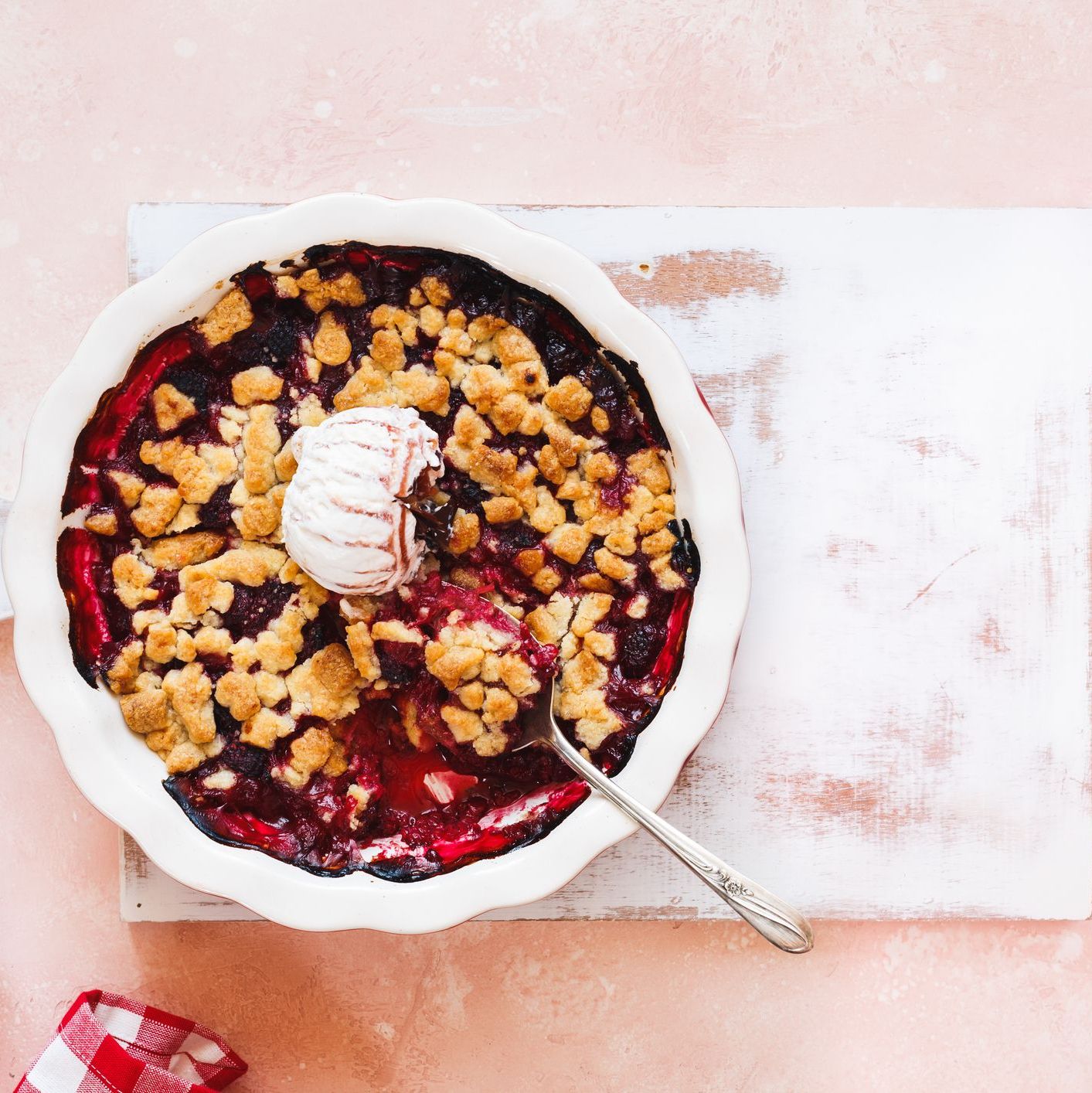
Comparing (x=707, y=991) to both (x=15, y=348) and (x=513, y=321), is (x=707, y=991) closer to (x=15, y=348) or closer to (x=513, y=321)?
(x=513, y=321)

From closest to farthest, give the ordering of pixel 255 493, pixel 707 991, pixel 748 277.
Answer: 1. pixel 255 493
2. pixel 748 277
3. pixel 707 991

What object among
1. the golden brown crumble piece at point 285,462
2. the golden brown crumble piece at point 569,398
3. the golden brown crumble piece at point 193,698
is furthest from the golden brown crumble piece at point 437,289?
the golden brown crumble piece at point 193,698

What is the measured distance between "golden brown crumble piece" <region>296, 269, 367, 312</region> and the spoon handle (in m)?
0.77

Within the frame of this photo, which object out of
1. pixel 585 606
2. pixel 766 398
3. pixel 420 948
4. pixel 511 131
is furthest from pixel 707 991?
pixel 511 131

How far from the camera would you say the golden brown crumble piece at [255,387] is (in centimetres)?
170

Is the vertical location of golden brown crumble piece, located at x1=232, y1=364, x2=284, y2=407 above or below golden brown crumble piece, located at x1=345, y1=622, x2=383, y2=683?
above

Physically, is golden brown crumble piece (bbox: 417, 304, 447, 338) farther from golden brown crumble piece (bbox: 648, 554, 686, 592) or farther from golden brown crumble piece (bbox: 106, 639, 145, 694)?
golden brown crumble piece (bbox: 106, 639, 145, 694)

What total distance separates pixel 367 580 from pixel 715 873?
0.71 m

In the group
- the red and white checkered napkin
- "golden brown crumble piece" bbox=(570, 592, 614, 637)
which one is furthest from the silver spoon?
the red and white checkered napkin

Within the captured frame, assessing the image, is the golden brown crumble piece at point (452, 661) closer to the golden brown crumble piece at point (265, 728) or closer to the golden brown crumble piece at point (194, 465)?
the golden brown crumble piece at point (265, 728)

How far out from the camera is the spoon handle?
1639 mm

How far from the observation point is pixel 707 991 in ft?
6.76

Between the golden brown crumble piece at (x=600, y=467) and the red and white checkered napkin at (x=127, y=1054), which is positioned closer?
the golden brown crumble piece at (x=600, y=467)

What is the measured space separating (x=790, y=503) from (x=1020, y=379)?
1.63 feet
